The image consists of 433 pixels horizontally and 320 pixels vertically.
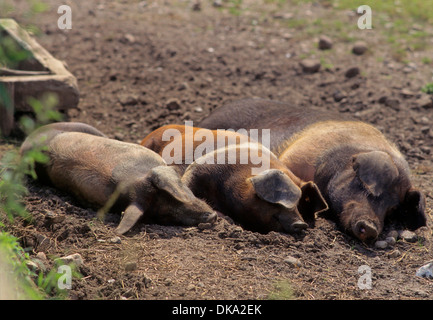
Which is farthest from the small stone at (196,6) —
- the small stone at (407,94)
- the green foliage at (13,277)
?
the green foliage at (13,277)

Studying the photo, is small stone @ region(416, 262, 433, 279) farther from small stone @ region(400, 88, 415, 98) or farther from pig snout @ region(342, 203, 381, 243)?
small stone @ region(400, 88, 415, 98)

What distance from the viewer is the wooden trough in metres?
6.36

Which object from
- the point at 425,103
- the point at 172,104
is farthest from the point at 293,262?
the point at 425,103

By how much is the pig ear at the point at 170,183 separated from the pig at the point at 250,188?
0.71ft

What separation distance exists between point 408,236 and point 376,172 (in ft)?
1.87

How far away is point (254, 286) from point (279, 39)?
6903mm

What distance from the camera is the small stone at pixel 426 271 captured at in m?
4.28

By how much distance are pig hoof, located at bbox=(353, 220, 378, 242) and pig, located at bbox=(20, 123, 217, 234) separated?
1.10m

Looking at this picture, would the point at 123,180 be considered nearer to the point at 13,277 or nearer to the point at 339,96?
the point at 13,277

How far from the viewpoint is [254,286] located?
376cm
